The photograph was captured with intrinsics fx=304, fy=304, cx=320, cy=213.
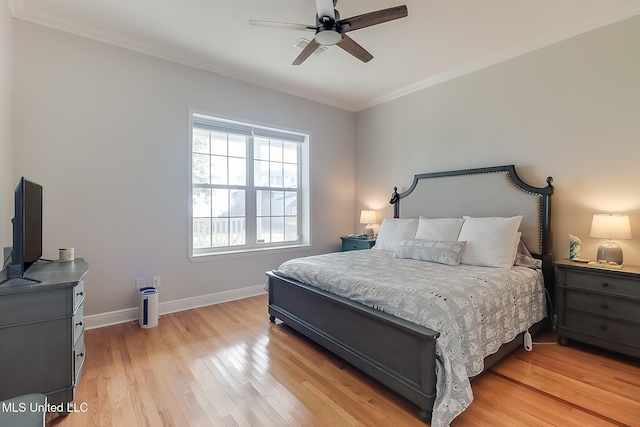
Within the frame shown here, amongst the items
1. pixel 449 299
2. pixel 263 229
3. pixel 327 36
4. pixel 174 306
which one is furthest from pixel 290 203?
pixel 449 299

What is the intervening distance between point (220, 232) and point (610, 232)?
3877mm

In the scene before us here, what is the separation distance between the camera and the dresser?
1635 mm

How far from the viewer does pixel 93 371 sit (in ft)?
7.20

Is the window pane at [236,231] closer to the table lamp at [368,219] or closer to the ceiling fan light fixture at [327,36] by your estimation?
the table lamp at [368,219]

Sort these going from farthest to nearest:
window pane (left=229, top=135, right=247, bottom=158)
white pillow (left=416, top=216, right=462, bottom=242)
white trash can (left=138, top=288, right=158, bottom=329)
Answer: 1. window pane (left=229, top=135, right=247, bottom=158)
2. white pillow (left=416, top=216, right=462, bottom=242)
3. white trash can (left=138, top=288, right=158, bottom=329)

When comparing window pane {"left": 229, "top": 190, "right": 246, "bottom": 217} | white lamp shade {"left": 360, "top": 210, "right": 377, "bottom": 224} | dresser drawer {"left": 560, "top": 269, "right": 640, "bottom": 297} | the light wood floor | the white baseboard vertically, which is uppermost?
window pane {"left": 229, "top": 190, "right": 246, "bottom": 217}

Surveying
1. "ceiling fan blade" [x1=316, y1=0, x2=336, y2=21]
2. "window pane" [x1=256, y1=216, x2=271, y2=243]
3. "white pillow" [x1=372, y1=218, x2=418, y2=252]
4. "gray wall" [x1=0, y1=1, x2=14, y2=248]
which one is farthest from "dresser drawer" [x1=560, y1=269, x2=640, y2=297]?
"gray wall" [x1=0, y1=1, x2=14, y2=248]

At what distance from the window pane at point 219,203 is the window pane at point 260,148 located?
0.69 meters

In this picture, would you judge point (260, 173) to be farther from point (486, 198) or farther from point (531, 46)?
point (531, 46)

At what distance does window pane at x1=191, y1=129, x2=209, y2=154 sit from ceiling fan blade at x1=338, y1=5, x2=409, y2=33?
7.22ft

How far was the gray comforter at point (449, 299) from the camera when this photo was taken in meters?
1.66

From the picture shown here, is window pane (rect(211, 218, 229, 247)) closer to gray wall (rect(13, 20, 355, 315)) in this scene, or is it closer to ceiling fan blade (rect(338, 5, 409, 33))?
Result: gray wall (rect(13, 20, 355, 315))

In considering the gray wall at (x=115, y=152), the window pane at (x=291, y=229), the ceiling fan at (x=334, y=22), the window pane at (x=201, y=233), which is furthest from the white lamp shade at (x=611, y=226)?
the window pane at (x=201, y=233)

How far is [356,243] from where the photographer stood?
4.42 meters
